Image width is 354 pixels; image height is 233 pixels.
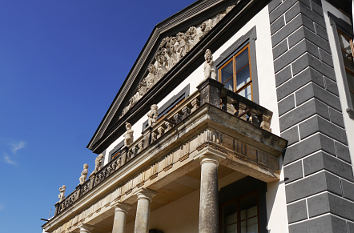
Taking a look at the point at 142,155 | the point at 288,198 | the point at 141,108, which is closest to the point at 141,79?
the point at 141,108

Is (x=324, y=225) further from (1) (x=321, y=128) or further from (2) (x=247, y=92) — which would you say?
(2) (x=247, y=92)

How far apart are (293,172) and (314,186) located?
0.71 meters

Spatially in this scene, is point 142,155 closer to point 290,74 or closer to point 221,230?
point 221,230

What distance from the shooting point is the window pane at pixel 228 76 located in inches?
470

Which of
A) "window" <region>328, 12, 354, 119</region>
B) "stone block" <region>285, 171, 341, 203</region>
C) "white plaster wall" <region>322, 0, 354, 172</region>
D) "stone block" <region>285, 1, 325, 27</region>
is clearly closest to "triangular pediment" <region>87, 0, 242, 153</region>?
"stone block" <region>285, 1, 325, 27</region>

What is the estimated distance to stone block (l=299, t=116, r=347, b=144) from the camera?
8.28 meters

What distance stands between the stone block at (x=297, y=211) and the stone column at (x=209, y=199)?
1771 mm

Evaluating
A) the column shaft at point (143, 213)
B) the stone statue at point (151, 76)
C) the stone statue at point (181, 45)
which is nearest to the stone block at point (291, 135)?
the column shaft at point (143, 213)

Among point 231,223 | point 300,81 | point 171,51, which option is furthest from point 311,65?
point 171,51

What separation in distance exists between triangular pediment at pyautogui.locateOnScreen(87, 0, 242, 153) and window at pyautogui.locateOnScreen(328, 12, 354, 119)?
12.0 ft

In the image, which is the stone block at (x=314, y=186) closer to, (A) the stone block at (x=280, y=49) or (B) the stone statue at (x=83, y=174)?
(A) the stone block at (x=280, y=49)

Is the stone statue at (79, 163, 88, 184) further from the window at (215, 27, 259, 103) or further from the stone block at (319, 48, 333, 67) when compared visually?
the stone block at (319, 48, 333, 67)

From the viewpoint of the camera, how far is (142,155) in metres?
10.2

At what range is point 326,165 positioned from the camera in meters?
7.84
